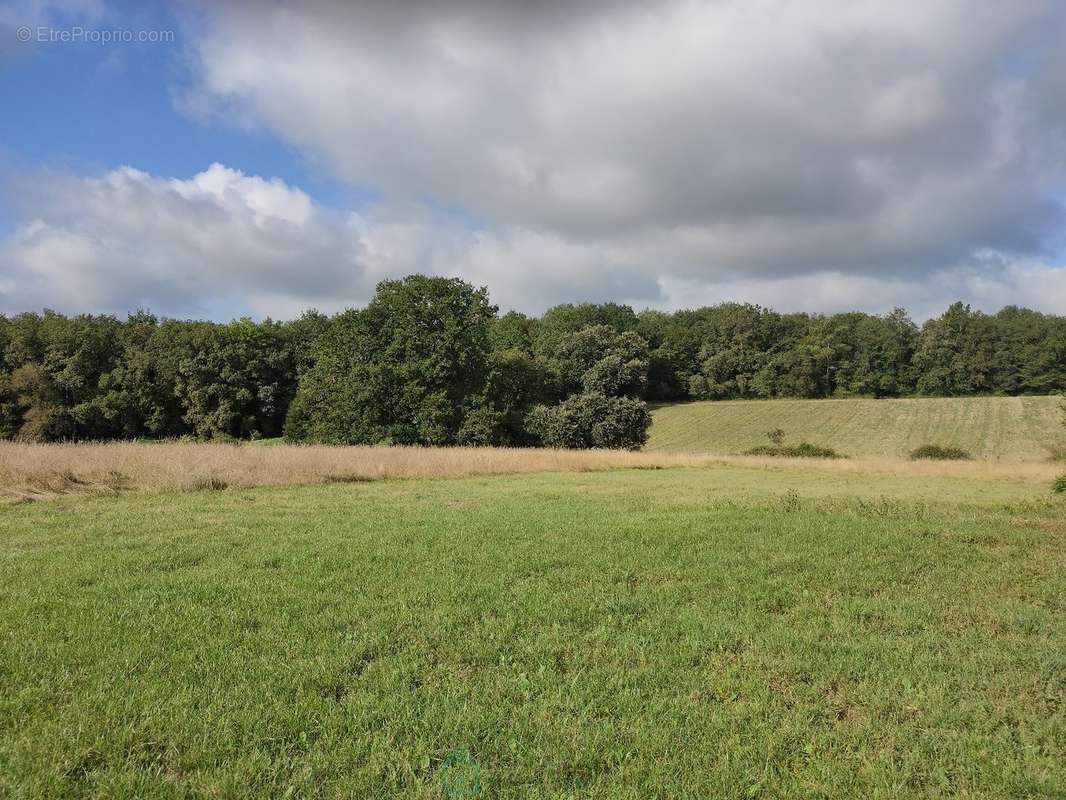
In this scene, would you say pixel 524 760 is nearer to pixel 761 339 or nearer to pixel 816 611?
pixel 816 611

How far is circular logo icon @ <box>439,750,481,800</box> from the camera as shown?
3.07 meters

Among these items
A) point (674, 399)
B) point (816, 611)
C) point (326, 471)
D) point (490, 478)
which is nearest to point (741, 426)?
point (674, 399)

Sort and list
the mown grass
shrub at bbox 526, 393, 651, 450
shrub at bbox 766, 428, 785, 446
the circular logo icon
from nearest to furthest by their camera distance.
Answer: the circular logo icon, the mown grass, shrub at bbox 526, 393, 651, 450, shrub at bbox 766, 428, 785, 446

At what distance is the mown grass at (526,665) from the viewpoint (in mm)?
3295

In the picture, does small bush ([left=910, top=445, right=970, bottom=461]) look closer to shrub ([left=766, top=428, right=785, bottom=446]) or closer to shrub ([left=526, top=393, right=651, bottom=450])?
shrub ([left=766, top=428, right=785, bottom=446])

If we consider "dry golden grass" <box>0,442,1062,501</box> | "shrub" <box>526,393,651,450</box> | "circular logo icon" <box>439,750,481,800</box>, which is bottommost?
"circular logo icon" <box>439,750,481,800</box>

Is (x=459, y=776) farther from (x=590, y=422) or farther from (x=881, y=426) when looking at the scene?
(x=881, y=426)

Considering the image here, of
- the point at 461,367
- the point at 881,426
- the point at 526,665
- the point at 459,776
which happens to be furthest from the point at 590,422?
the point at 459,776

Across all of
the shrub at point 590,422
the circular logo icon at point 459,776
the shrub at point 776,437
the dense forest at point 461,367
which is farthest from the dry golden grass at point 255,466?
the shrub at point 776,437

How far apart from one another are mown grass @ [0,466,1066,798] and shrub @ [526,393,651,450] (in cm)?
3332

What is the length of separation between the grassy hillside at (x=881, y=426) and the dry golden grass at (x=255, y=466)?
23.1 meters

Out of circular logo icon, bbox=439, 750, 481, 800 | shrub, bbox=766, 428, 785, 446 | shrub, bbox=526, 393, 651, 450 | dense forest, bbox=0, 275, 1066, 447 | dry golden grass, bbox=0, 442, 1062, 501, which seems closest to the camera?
circular logo icon, bbox=439, 750, 481, 800

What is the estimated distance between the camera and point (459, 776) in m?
3.19

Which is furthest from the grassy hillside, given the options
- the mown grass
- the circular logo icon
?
the circular logo icon
